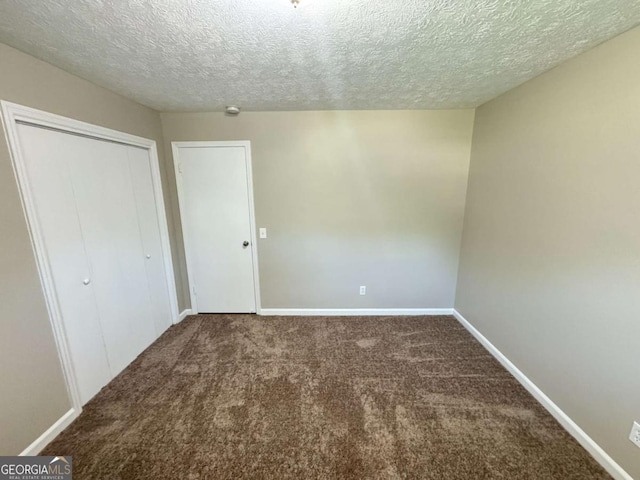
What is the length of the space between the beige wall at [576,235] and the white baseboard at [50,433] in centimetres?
335

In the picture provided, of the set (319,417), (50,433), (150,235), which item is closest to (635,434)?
(319,417)

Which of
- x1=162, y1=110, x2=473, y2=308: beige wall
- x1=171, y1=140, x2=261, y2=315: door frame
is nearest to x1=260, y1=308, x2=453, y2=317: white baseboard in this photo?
x1=162, y1=110, x2=473, y2=308: beige wall

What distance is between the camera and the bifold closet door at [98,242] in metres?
1.58

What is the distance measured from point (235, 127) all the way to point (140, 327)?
2249 millimetres

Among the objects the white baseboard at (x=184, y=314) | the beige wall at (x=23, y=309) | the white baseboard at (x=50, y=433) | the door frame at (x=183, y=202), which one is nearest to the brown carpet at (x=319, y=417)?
the white baseboard at (x=50, y=433)

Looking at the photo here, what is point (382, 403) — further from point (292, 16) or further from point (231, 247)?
point (292, 16)

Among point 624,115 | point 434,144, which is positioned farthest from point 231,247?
point 624,115

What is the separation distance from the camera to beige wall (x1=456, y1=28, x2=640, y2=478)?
1.29 meters

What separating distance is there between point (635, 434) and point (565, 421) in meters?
0.39

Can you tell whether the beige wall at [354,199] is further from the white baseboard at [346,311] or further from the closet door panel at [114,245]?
the closet door panel at [114,245]

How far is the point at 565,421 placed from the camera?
5.32ft

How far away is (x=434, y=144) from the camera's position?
8.65 feet

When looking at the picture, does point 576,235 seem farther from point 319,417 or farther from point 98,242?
point 98,242

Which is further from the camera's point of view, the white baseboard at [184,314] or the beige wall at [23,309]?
the white baseboard at [184,314]
